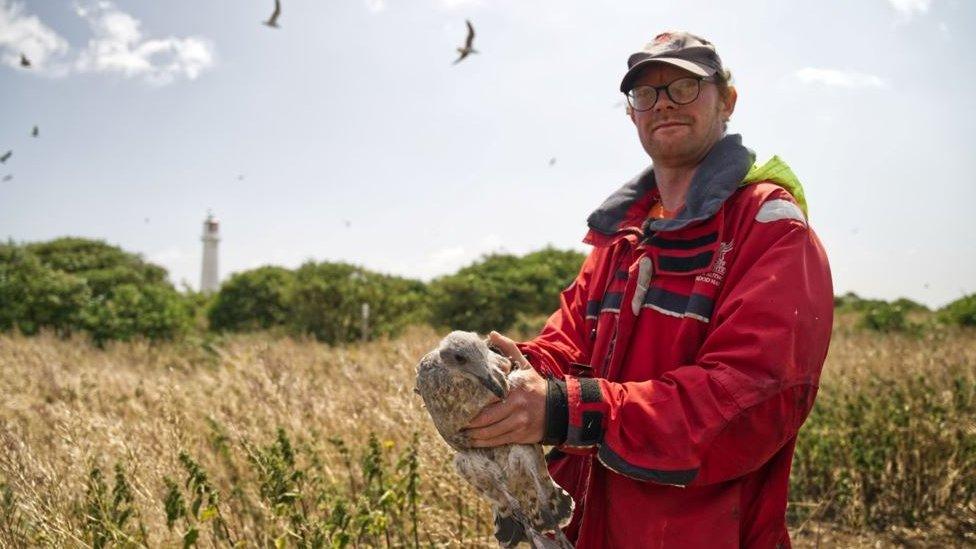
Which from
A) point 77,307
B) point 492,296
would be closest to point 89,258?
point 77,307

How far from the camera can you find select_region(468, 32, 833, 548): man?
1446 millimetres

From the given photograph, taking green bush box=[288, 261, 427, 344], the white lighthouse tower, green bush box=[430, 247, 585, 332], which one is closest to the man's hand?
green bush box=[288, 261, 427, 344]

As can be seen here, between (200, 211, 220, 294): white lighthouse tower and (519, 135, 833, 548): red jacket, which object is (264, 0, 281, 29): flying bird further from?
(200, 211, 220, 294): white lighthouse tower

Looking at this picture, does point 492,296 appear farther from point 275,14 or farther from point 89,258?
point 89,258

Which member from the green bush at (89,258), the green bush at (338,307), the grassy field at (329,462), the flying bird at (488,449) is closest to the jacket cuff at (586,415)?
the flying bird at (488,449)

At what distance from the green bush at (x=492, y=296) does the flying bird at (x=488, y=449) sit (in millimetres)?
11000

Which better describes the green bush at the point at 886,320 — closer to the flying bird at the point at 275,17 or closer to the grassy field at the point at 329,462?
the grassy field at the point at 329,462

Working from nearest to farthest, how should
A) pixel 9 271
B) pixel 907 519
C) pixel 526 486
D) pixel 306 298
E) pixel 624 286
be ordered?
pixel 526 486 → pixel 624 286 → pixel 907 519 → pixel 306 298 → pixel 9 271

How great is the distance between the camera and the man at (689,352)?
4.75 ft

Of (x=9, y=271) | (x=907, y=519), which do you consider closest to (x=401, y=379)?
(x=907, y=519)

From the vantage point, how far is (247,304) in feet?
52.3

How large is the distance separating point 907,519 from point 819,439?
740 millimetres

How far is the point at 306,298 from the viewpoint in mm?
12625

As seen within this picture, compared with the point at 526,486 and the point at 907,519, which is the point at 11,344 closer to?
the point at 526,486
